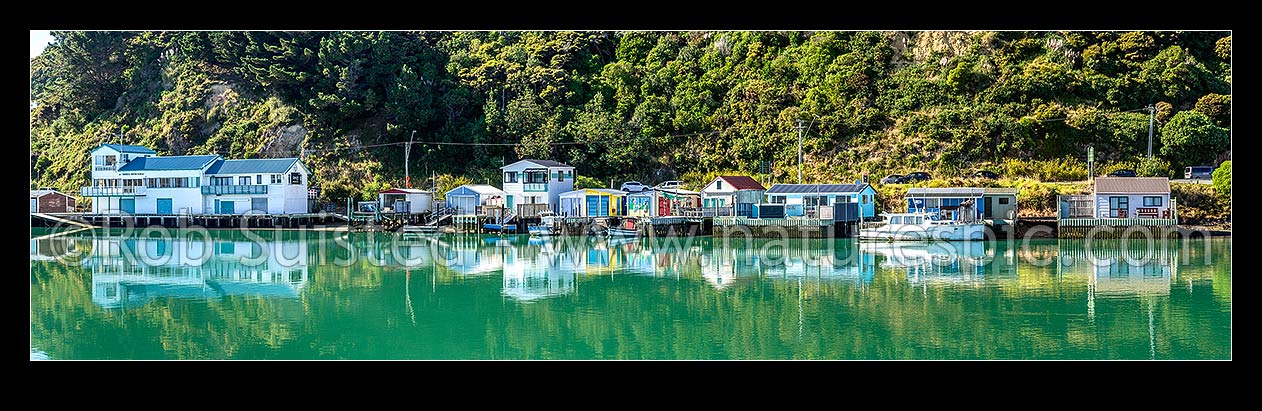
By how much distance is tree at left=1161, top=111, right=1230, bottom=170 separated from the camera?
40344mm

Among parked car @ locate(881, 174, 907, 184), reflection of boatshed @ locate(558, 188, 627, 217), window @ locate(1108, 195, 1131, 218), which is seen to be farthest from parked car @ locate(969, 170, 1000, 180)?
reflection of boatshed @ locate(558, 188, 627, 217)

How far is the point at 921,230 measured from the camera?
108 feet

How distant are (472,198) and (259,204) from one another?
8.31m

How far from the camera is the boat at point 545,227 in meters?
36.1

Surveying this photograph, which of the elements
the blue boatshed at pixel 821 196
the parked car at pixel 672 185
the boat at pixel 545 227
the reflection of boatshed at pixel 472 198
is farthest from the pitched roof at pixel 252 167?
the blue boatshed at pixel 821 196

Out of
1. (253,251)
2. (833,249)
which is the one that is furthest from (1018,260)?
(253,251)

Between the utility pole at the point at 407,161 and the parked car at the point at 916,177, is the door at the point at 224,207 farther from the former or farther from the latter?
the parked car at the point at 916,177

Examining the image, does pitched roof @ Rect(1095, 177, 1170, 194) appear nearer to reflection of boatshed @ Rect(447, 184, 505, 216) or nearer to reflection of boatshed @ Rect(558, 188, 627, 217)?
reflection of boatshed @ Rect(558, 188, 627, 217)

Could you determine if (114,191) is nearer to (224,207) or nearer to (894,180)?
(224,207)

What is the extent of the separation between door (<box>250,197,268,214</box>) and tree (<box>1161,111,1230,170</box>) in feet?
115

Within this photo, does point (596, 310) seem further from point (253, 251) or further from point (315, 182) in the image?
point (315, 182)

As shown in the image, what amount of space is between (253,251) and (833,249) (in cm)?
1633

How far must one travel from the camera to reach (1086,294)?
18844 mm

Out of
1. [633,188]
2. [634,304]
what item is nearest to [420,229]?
[633,188]
